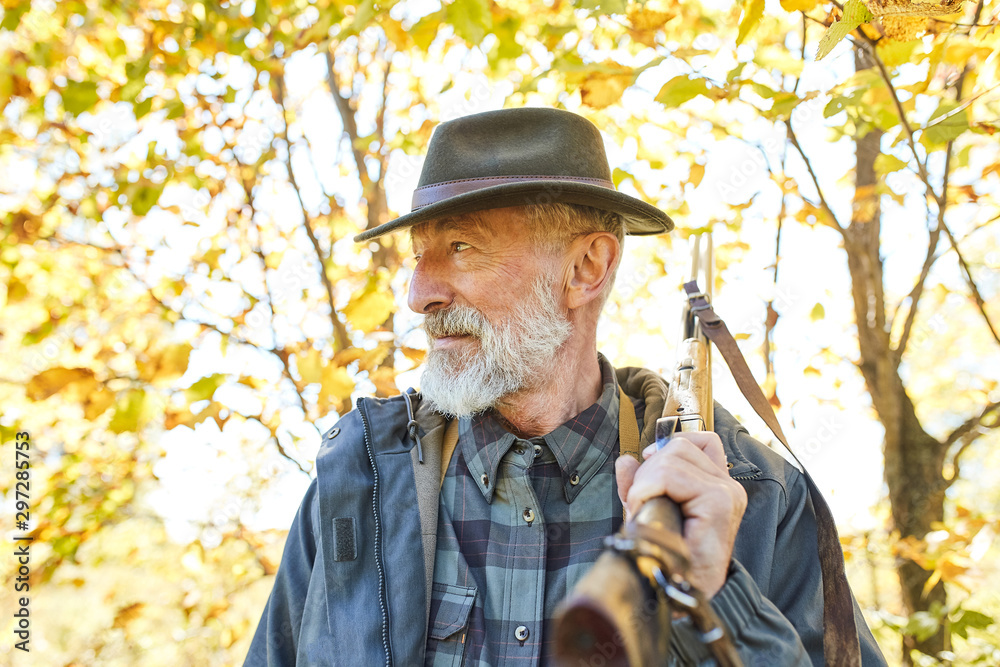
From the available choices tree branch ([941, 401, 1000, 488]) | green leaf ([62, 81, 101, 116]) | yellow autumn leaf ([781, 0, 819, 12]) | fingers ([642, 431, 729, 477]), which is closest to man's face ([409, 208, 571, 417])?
fingers ([642, 431, 729, 477])

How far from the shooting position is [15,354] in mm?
6184

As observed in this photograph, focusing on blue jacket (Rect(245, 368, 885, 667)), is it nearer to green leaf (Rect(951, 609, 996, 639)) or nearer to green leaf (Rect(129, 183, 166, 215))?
green leaf (Rect(951, 609, 996, 639))

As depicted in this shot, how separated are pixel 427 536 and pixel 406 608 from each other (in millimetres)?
206

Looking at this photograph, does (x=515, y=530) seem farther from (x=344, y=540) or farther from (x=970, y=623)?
(x=970, y=623)

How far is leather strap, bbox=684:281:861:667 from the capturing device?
156 cm

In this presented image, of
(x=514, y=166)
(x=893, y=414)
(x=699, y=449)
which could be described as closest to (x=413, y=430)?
(x=514, y=166)

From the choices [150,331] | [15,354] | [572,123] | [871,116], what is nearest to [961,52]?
[871,116]

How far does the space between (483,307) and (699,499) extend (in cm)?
114

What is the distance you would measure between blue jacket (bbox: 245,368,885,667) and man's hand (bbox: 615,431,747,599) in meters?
0.58

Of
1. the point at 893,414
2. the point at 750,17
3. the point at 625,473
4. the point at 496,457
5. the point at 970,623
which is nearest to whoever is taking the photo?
the point at 625,473

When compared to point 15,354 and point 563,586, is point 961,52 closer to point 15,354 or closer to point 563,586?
point 563,586

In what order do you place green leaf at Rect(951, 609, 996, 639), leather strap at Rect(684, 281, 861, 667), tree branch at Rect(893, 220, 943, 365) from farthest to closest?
1. tree branch at Rect(893, 220, 943, 365)
2. green leaf at Rect(951, 609, 996, 639)
3. leather strap at Rect(684, 281, 861, 667)

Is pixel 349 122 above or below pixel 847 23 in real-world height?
above

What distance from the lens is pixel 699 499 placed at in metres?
1.14
